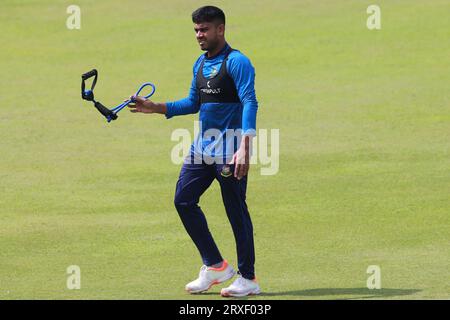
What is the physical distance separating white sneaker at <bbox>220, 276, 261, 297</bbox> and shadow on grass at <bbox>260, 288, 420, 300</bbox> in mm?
113

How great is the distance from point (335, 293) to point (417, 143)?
752cm

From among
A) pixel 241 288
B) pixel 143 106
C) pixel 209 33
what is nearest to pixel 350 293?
pixel 241 288

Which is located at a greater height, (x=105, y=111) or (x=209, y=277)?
(x=105, y=111)

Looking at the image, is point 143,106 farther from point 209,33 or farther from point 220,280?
point 220,280

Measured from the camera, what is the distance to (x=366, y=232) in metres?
13.5

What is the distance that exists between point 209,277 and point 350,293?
124 cm

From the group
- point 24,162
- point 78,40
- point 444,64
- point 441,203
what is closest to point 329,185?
point 441,203

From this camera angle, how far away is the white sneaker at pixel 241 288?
10977 mm

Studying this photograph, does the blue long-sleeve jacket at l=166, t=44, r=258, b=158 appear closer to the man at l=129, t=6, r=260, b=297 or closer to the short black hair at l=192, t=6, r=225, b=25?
the man at l=129, t=6, r=260, b=297

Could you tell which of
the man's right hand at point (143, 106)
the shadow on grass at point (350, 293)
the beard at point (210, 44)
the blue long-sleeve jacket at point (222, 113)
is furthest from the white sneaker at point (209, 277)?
the beard at point (210, 44)

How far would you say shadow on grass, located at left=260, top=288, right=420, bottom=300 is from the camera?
10906mm

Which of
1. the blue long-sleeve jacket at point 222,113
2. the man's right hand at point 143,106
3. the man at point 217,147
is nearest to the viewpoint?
the blue long-sleeve jacket at point 222,113

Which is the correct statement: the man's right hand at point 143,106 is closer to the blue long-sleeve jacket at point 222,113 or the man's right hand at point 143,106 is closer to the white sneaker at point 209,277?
the blue long-sleeve jacket at point 222,113

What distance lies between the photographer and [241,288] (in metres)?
11.0
